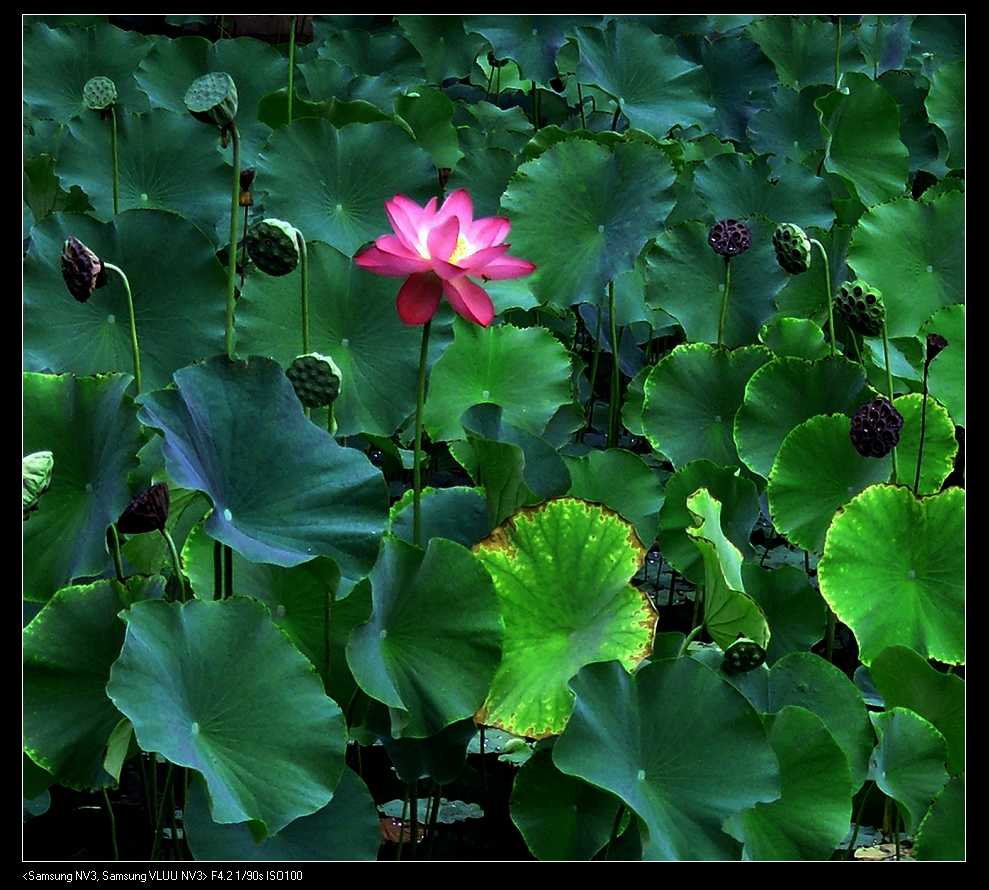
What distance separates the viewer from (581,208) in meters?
1.88

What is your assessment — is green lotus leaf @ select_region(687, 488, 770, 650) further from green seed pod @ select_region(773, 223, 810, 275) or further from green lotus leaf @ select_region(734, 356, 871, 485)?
green seed pod @ select_region(773, 223, 810, 275)

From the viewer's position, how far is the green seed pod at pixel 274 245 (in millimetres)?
1221

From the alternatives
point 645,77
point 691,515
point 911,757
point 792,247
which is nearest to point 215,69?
point 645,77

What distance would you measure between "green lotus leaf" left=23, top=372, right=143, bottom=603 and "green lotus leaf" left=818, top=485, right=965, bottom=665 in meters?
0.70

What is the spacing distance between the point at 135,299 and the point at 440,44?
1.56 metres

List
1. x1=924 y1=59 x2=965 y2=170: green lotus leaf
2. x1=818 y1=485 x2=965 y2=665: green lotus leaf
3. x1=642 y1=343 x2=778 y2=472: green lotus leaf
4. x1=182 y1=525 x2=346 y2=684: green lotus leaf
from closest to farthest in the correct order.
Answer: x1=182 y1=525 x2=346 y2=684: green lotus leaf < x1=818 y1=485 x2=965 y2=665: green lotus leaf < x1=642 y1=343 x2=778 y2=472: green lotus leaf < x1=924 y1=59 x2=965 y2=170: green lotus leaf

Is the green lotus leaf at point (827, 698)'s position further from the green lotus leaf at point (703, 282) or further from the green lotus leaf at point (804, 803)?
the green lotus leaf at point (703, 282)

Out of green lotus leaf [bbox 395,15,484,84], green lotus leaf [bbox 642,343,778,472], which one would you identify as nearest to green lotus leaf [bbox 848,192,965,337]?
green lotus leaf [bbox 642,343,778,472]

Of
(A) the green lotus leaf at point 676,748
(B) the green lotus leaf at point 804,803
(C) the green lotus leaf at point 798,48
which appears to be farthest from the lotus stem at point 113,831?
(C) the green lotus leaf at point 798,48

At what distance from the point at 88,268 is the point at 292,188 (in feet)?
2.49

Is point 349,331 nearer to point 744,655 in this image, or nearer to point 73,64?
point 744,655

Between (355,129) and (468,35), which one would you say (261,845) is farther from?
(468,35)

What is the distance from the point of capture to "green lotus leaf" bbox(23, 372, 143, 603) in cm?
117
